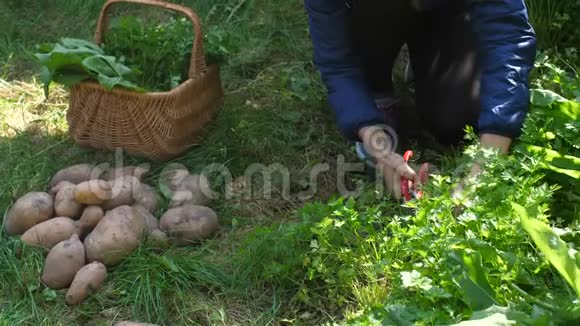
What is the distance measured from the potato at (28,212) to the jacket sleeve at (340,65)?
3.17 ft

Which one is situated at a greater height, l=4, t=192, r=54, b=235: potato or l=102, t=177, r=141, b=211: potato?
l=102, t=177, r=141, b=211: potato

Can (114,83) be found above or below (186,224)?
above

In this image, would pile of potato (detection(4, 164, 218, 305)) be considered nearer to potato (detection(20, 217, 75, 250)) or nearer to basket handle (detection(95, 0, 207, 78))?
potato (detection(20, 217, 75, 250))

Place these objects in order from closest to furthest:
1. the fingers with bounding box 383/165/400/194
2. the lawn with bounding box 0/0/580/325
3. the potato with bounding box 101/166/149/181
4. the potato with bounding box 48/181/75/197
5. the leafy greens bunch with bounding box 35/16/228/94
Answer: the lawn with bounding box 0/0/580/325, the fingers with bounding box 383/165/400/194, the potato with bounding box 48/181/75/197, the potato with bounding box 101/166/149/181, the leafy greens bunch with bounding box 35/16/228/94

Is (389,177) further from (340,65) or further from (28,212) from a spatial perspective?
(28,212)

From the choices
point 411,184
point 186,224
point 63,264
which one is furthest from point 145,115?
point 411,184

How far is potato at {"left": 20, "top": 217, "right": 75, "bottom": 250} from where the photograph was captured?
7.91 feet

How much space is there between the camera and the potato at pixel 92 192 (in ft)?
8.04

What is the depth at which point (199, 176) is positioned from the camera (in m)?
2.70

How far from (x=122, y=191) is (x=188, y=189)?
226mm

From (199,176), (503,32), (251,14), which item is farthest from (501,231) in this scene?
(251,14)

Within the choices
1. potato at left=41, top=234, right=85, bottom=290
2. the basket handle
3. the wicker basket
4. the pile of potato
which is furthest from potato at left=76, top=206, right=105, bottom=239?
the basket handle

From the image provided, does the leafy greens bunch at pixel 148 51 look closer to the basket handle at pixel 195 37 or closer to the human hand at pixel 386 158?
the basket handle at pixel 195 37

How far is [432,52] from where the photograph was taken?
9.27 feet
